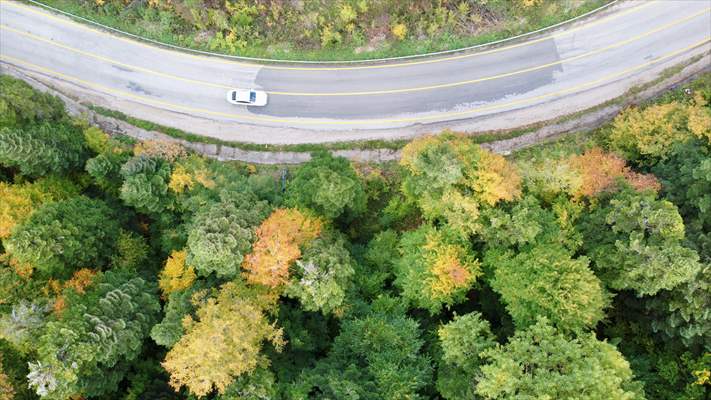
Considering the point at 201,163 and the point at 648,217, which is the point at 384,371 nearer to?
the point at 648,217

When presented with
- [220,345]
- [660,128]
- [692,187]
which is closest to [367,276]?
[220,345]

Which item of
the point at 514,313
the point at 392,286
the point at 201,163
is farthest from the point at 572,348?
the point at 201,163

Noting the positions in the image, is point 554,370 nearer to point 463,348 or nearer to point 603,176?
point 463,348

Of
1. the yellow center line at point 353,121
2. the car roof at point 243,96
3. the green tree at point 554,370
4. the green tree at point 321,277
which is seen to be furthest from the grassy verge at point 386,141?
the green tree at point 554,370

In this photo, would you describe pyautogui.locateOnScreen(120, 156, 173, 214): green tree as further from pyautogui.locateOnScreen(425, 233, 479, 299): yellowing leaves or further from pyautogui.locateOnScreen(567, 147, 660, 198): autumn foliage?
pyautogui.locateOnScreen(567, 147, 660, 198): autumn foliage

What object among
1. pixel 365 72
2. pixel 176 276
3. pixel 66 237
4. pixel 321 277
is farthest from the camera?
pixel 365 72

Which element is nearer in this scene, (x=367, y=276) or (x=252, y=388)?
(x=252, y=388)

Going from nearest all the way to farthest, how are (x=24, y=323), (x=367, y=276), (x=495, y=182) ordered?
(x=24, y=323)
(x=495, y=182)
(x=367, y=276)
